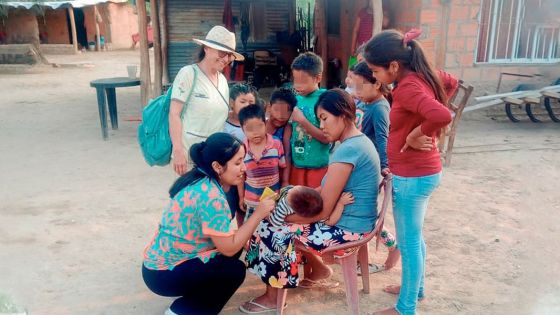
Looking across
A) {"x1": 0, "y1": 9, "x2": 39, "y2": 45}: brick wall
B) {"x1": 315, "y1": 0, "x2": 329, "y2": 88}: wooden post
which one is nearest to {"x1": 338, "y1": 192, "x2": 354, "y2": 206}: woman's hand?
{"x1": 315, "y1": 0, "x2": 329, "y2": 88}: wooden post

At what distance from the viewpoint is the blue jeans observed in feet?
7.96

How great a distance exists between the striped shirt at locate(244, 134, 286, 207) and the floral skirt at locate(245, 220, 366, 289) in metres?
0.37

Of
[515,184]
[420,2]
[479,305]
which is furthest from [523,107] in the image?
[479,305]

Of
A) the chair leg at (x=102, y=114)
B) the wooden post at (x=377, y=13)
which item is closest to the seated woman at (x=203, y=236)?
the wooden post at (x=377, y=13)

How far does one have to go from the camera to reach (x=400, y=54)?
2.28 meters

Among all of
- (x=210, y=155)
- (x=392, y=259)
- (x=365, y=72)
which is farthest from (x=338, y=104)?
(x=392, y=259)

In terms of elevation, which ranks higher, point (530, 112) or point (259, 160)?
point (259, 160)

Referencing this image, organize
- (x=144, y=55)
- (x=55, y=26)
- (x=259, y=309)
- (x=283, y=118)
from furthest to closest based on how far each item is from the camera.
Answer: (x=55, y=26) < (x=144, y=55) < (x=283, y=118) < (x=259, y=309)

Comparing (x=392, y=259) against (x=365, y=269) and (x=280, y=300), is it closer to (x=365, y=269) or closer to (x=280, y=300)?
(x=365, y=269)

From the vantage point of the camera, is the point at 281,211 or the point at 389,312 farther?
the point at 389,312

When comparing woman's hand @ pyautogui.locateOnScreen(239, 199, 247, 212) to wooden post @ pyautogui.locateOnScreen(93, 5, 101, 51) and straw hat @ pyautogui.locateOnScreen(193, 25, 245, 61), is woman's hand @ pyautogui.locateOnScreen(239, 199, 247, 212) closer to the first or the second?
straw hat @ pyautogui.locateOnScreen(193, 25, 245, 61)

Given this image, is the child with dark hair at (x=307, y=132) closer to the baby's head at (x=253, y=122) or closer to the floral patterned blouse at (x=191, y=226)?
the baby's head at (x=253, y=122)

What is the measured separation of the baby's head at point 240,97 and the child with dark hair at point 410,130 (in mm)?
1068

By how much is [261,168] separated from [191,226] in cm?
71
